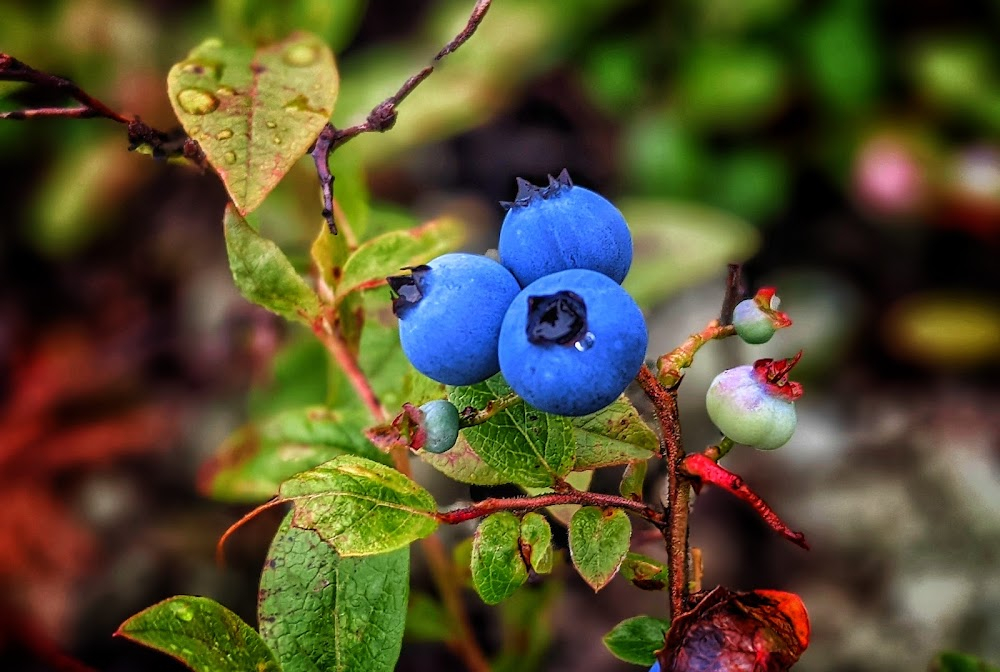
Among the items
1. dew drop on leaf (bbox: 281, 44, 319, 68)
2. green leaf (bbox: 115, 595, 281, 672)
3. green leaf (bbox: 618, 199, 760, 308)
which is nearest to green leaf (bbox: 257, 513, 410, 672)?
green leaf (bbox: 115, 595, 281, 672)

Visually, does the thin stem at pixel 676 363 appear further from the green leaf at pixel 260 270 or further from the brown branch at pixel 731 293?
the green leaf at pixel 260 270

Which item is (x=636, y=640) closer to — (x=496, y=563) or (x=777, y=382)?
(x=496, y=563)

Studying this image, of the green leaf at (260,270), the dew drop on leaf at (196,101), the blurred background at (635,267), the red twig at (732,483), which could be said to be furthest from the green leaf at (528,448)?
the blurred background at (635,267)

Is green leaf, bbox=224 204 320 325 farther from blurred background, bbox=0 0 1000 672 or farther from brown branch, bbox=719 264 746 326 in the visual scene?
blurred background, bbox=0 0 1000 672

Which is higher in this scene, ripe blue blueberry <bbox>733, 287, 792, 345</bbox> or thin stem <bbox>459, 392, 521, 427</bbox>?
ripe blue blueberry <bbox>733, 287, 792, 345</bbox>

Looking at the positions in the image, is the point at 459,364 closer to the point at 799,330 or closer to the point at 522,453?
the point at 522,453
